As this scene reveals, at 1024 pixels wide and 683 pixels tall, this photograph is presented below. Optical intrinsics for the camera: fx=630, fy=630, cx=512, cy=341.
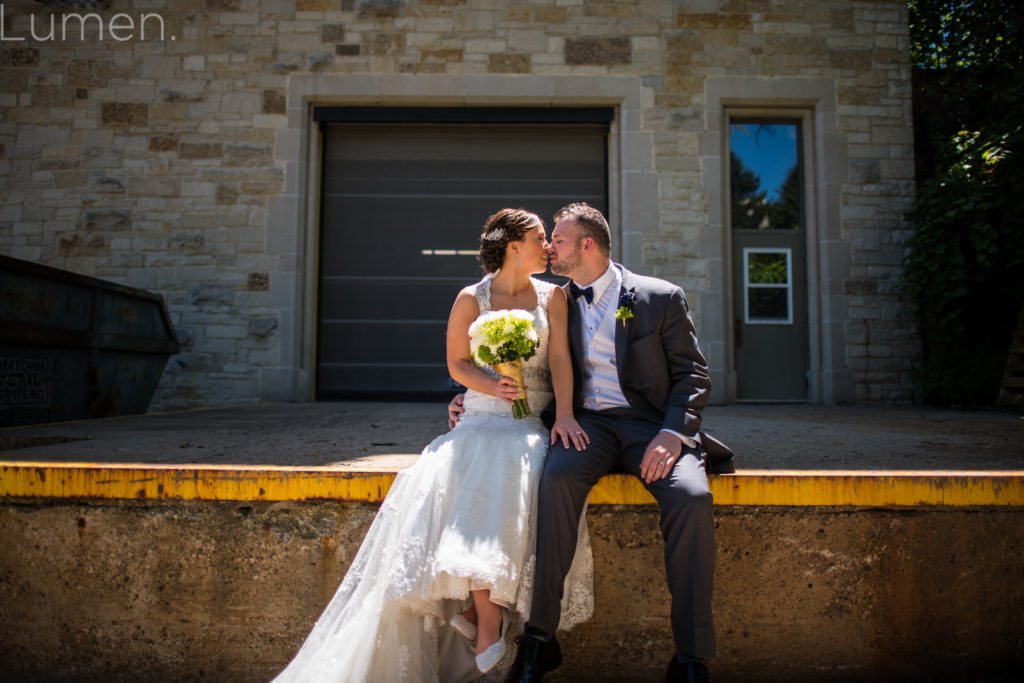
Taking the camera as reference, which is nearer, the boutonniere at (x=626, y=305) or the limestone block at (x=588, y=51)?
the boutonniere at (x=626, y=305)

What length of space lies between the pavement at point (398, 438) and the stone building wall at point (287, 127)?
1586 millimetres

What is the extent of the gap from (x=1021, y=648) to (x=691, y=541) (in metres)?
1.67

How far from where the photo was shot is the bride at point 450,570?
2283 mm

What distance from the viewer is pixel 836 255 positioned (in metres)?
7.78

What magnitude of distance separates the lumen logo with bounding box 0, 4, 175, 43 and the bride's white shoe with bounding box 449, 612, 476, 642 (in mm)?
8432

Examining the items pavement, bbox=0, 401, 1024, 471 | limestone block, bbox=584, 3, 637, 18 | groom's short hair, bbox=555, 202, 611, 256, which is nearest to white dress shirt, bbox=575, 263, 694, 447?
groom's short hair, bbox=555, 202, 611, 256

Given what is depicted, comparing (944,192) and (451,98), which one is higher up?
(451,98)

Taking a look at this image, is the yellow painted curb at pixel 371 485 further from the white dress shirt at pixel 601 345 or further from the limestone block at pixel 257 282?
the limestone block at pixel 257 282

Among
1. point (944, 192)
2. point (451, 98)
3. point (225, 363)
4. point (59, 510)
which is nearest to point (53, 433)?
point (59, 510)

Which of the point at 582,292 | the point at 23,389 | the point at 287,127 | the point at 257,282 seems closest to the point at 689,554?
the point at 582,292

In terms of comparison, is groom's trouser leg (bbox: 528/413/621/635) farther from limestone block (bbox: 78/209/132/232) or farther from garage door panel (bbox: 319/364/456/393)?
limestone block (bbox: 78/209/132/232)

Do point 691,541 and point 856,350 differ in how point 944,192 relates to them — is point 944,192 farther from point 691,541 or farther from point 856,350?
point 691,541

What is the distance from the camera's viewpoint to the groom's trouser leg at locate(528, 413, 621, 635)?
2295 mm

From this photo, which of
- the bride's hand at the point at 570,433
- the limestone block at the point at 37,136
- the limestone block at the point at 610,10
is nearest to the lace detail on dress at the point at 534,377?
the bride's hand at the point at 570,433
